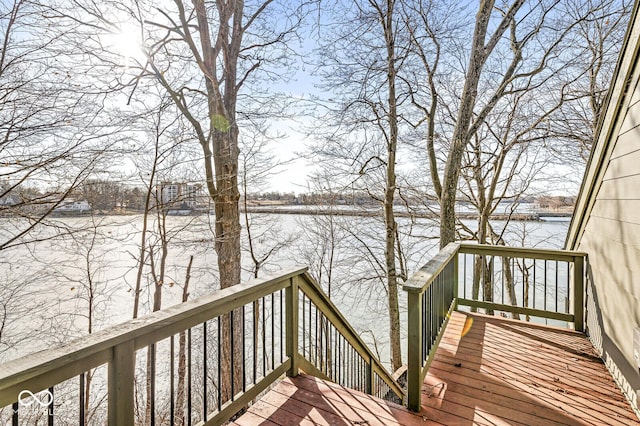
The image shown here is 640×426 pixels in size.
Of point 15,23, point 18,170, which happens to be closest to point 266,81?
point 15,23

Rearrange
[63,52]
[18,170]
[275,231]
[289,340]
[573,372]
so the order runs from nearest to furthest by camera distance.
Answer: [289,340] → [573,372] → [18,170] → [63,52] → [275,231]

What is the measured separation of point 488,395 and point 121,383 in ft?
8.46

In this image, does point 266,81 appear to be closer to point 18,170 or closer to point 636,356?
point 18,170

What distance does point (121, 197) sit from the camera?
569 centimetres

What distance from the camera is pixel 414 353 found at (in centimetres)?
227

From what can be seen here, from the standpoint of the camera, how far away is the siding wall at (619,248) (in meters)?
2.34

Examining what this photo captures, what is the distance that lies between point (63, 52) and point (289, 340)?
5.29 meters

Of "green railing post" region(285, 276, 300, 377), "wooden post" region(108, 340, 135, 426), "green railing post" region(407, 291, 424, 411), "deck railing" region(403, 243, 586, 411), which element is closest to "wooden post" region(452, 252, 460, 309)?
"deck railing" region(403, 243, 586, 411)

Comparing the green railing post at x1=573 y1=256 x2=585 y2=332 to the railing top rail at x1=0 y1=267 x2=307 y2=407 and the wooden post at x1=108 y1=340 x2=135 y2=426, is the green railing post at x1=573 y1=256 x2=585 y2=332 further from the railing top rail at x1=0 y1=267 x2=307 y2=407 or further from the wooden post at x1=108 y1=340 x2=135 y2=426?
the wooden post at x1=108 y1=340 x2=135 y2=426

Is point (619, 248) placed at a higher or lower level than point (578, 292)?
higher

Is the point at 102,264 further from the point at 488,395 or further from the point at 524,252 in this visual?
the point at 524,252

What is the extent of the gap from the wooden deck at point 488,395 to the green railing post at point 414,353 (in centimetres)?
11

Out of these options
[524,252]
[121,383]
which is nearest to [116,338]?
[121,383]

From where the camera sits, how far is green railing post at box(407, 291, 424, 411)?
2.21 m
